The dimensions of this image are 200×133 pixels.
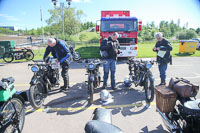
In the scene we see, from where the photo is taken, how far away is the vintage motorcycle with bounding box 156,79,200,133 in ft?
6.08

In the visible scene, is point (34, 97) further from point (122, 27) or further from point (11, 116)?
point (122, 27)

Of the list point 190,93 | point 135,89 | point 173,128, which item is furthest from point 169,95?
point 135,89

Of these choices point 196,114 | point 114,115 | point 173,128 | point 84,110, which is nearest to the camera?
point 196,114

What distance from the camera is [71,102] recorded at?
13.3 ft

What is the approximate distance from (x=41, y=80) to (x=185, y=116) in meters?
3.52

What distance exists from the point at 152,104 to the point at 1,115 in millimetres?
3475

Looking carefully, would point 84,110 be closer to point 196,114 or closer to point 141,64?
point 141,64

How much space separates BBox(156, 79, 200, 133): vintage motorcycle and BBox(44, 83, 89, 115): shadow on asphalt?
2.09m

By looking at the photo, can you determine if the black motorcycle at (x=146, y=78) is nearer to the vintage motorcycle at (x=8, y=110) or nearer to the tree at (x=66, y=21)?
the vintage motorcycle at (x=8, y=110)

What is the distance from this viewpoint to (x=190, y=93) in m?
2.26

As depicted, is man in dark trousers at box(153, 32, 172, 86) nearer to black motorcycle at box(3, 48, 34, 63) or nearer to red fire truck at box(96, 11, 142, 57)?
red fire truck at box(96, 11, 142, 57)

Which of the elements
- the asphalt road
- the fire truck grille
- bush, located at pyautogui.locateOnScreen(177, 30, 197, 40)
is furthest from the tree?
bush, located at pyautogui.locateOnScreen(177, 30, 197, 40)

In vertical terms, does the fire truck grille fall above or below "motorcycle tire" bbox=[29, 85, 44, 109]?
above

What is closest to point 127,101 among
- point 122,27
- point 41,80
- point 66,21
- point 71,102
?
point 71,102
